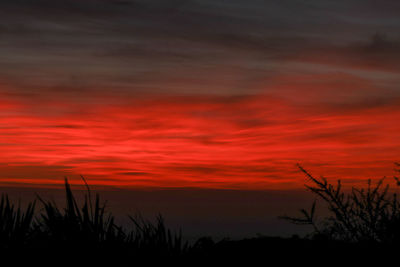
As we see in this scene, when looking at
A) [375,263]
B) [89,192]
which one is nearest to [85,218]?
[89,192]

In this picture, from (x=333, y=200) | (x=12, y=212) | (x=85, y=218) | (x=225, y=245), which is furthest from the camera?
(x=333, y=200)

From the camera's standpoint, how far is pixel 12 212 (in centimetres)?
708

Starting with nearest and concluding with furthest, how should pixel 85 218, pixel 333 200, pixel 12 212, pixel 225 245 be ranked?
pixel 85 218
pixel 12 212
pixel 225 245
pixel 333 200

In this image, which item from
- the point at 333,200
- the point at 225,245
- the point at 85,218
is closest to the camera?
the point at 85,218

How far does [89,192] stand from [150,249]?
3.07 ft

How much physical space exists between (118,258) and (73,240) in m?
0.51

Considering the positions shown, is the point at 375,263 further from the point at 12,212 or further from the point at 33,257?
the point at 12,212

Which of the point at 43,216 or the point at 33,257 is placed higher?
the point at 43,216

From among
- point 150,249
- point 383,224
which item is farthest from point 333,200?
point 150,249

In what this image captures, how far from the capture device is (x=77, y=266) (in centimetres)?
585

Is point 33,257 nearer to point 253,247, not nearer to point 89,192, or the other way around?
point 89,192

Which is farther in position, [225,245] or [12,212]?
[225,245]

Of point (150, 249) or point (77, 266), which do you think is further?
point (150, 249)

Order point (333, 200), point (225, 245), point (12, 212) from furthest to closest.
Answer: point (333, 200) < point (225, 245) < point (12, 212)
